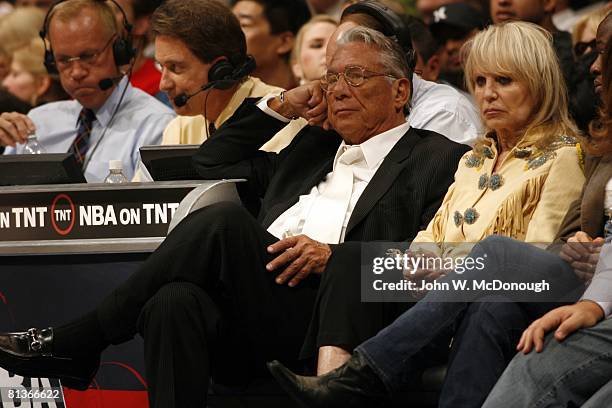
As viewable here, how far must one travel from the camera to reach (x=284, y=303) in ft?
12.5

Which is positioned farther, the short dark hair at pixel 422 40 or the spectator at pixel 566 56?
the short dark hair at pixel 422 40

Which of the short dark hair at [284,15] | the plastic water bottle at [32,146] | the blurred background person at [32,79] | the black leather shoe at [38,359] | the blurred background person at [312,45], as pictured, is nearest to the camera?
the black leather shoe at [38,359]

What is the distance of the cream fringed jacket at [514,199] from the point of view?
366 cm

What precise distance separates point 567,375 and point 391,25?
1647mm

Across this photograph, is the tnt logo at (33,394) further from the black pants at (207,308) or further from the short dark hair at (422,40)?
the short dark hair at (422,40)

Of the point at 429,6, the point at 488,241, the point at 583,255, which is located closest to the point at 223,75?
the point at 488,241

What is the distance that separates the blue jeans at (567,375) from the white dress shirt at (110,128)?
257 cm

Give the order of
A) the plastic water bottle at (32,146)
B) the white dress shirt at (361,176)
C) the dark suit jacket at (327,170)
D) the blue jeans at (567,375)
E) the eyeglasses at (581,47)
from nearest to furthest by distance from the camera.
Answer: the blue jeans at (567,375) → the dark suit jacket at (327,170) → the white dress shirt at (361,176) → the eyeglasses at (581,47) → the plastic water bottle at (32,146)

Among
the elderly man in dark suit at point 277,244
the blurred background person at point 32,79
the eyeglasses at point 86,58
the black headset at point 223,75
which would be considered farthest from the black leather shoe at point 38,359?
the blurred background person at point 32,79

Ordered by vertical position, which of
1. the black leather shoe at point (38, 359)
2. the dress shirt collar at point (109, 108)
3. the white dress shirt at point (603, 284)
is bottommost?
the black leather shoe at point (38, 359)

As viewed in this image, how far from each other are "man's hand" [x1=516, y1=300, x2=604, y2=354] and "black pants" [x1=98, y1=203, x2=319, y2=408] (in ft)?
2.73

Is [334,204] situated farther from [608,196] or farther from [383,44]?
[608,196]

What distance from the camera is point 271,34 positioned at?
6.54 m

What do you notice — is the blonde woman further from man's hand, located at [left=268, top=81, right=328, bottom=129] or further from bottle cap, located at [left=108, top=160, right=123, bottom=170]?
bottle cap, located at [left=108, top=160, right=123, bottom=170]
